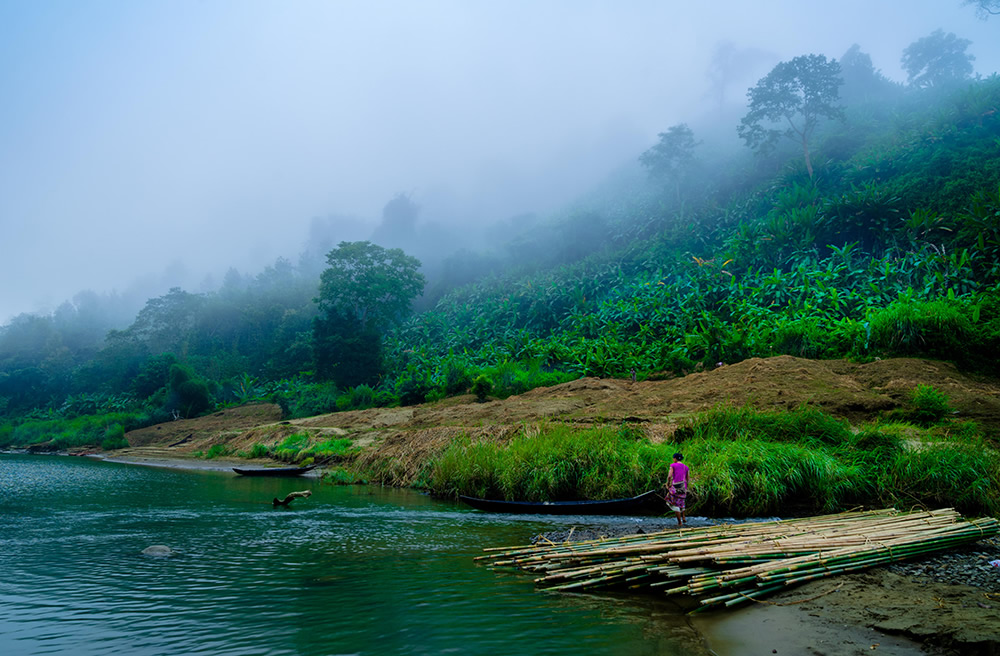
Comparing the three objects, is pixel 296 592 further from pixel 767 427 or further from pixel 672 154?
pixel 672 154

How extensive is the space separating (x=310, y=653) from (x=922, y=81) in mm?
73851

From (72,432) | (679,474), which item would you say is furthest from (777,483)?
(72,432)

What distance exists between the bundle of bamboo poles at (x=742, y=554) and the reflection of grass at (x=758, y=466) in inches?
112

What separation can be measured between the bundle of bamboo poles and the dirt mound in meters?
7.42

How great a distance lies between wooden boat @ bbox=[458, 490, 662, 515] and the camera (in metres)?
10.7

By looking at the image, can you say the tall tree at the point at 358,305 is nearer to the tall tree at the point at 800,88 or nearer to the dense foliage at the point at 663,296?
the dense foliage at the point at 663,296

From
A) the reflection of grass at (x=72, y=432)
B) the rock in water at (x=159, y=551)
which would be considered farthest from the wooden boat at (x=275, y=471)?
the reflection of grass at (x=72, y=432)

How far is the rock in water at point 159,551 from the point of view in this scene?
7964mm

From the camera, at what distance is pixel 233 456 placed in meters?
26.0

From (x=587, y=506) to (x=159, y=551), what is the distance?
23.4 ft

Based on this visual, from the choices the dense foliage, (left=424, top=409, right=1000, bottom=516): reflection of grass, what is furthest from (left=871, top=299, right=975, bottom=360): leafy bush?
(left=424, top=409, right=1000, bottom=516): reflection of grass

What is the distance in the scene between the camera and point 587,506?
10953mm

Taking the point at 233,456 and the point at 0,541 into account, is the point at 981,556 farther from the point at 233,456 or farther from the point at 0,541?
the point at 233,456

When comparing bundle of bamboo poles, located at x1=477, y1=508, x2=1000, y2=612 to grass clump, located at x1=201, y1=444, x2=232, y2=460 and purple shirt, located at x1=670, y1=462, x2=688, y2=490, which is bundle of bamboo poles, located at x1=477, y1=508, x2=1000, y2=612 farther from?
grass clump, located at x1=201, y1=444, x2=232, y2=460
